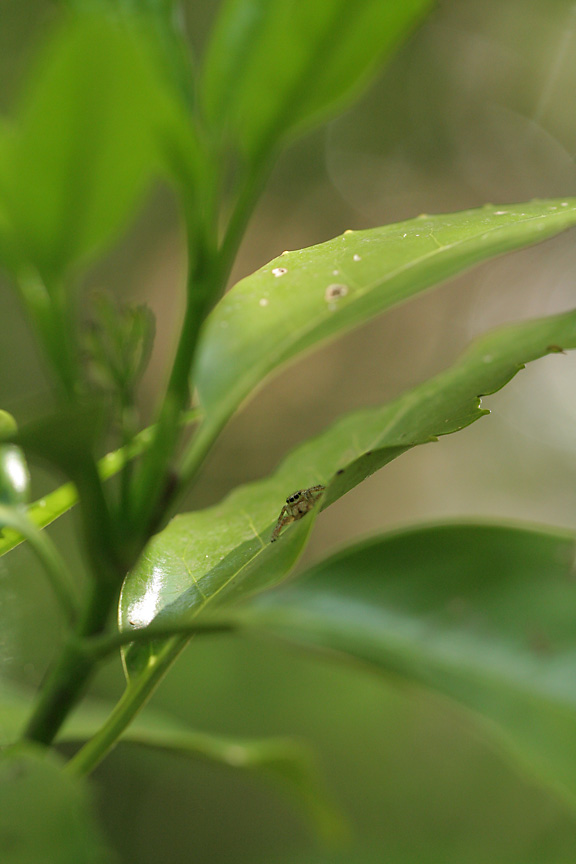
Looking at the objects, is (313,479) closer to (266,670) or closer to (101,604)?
(101,604)

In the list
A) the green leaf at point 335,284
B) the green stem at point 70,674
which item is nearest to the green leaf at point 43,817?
the green stem at point 70,674

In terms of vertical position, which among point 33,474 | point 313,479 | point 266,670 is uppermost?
point 313,479

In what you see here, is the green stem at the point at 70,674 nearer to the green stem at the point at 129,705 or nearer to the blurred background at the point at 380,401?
the green stem at the point at 129,705

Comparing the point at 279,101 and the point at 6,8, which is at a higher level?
the point at 6,8

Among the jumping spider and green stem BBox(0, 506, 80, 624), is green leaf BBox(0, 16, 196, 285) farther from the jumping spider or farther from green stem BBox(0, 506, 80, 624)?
the jumping spider

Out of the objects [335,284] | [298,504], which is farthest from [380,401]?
[335,284]

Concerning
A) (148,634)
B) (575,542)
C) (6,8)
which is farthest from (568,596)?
(6,8)

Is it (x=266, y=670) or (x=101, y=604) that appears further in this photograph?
(x=266, y=670)
